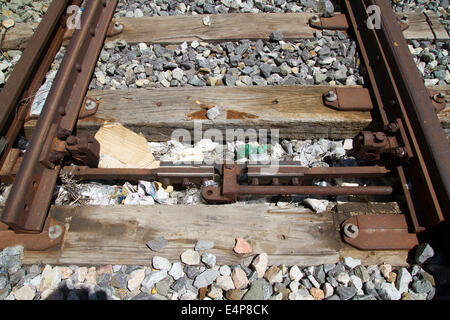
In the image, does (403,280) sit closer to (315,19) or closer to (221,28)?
(315,19)

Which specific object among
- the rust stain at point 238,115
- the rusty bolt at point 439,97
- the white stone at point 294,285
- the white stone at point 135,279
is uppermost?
the rusty bolt at point 439,97

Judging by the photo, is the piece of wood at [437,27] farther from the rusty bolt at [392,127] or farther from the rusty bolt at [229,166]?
the rusty bolt at [229,166]

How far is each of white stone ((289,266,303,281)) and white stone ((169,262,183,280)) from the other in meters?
0.65

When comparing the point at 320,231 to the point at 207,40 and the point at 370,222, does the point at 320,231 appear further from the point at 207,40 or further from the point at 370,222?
the point at 207,40

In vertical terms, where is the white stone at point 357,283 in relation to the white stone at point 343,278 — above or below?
below

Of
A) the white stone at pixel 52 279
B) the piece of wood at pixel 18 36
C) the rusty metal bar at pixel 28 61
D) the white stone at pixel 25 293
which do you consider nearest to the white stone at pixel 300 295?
the white stone at pixel 52 279

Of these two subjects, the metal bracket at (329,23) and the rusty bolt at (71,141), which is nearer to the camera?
the rusty bolt at (71,141)

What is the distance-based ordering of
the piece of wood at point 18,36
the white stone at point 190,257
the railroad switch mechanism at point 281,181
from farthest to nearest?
the piece of wood at point 18,36 < the railroad switch mechanism at point 281,181 < the white stone at point 190,257

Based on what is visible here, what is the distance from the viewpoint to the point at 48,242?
7.26 ft

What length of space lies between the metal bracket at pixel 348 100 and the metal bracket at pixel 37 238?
2109mm

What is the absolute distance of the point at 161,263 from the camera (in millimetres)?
2150

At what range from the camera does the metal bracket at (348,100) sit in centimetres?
276

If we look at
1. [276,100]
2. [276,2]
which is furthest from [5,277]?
[276,2]
